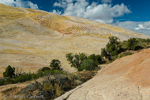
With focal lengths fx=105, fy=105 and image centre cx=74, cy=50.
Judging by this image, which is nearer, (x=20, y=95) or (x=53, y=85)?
(x=20, y=95)

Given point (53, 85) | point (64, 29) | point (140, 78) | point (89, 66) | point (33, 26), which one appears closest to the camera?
point (140, 78)

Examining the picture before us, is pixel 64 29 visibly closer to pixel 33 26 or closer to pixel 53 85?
pixel 33 26

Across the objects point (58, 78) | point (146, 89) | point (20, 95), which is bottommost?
point (20, 95)

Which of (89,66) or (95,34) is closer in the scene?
(89,66)

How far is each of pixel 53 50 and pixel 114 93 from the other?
1286 inches

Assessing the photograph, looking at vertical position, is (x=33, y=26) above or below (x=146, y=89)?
above

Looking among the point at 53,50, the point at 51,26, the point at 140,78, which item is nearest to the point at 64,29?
the point at 51,26

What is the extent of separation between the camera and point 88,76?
9852mm

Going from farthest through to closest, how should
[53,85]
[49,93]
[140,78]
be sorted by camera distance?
[53,85] < [49,93] < [140,78]

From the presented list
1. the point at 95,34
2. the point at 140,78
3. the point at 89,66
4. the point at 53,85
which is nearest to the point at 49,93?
the point at 53,85

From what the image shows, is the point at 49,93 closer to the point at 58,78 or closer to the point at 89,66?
the point at 58,78

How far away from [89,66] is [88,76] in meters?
5.16

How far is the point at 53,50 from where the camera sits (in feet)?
116

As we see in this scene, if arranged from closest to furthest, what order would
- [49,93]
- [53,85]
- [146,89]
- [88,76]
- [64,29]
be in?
[146,89], [49,93], [53,85], [88,76], [64,29]
